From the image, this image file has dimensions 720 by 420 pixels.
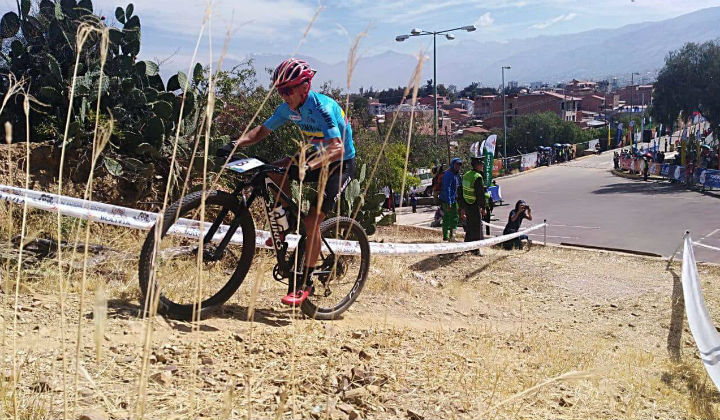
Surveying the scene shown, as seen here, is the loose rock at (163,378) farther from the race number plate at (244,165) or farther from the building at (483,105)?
the building at (483,105)

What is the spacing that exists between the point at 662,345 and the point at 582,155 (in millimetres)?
66130

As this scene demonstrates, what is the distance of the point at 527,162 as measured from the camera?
176 feet

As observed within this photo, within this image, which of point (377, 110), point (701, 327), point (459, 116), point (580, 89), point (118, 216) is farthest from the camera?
point (580, 89)

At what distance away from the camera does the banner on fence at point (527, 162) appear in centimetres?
5238

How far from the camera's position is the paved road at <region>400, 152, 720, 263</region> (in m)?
18.8

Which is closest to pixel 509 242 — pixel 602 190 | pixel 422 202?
pixel 422 202

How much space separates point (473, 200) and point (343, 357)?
291 inches

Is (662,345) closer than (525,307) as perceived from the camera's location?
Yes

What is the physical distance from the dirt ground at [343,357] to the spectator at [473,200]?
3283 mm

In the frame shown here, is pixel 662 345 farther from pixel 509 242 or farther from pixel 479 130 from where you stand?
pixel 479 130

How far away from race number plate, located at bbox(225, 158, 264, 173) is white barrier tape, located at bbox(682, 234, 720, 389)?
3.97 meters

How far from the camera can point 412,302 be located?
6277 millimetres

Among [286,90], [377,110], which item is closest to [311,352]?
[286,90]

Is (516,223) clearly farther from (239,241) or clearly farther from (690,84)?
(690,84)
